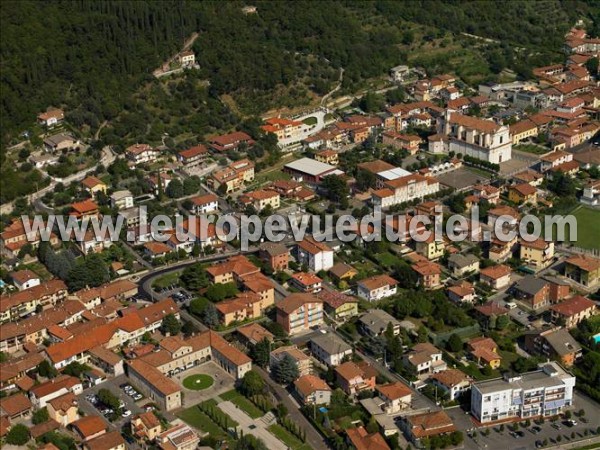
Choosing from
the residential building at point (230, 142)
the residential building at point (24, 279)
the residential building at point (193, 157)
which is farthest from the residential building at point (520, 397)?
the residential building at point (230, 142)

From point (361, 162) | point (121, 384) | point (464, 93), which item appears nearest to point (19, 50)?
point (361, 162)

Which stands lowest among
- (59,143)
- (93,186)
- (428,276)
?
(428,276)

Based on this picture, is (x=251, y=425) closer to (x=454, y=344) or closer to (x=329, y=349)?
(x=329, y=349)

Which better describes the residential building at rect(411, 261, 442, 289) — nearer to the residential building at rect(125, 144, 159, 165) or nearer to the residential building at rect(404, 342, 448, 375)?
the residential building at rect(404, 342, 448, 375)

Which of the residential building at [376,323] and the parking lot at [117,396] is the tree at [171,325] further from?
the residential building at [376,323]

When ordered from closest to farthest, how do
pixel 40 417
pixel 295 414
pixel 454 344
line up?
pixel 295 414 → pixel 40 417 → pixel 454 344

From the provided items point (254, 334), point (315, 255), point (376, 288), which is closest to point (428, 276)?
point (376, 288)

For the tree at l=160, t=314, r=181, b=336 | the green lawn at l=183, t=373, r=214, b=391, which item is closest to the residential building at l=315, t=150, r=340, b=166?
the tree at l=160, t=314, r=181, b=336

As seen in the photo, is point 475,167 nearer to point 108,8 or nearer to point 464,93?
point 464,93
